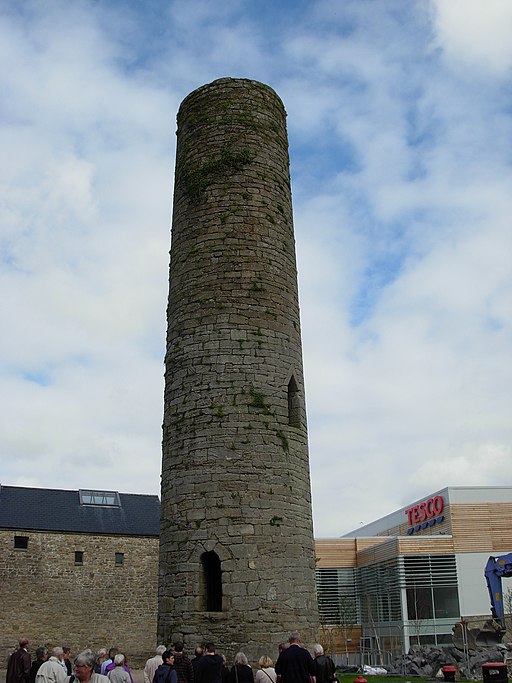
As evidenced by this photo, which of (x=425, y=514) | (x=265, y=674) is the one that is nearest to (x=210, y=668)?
(x=265, y=674)

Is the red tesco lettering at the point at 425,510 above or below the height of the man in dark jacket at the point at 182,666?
above

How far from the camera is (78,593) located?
27.6 metres

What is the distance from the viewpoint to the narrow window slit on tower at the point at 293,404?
12.1 metres

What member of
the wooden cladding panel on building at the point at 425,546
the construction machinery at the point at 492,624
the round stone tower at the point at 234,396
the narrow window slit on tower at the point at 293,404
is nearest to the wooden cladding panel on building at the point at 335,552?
the wooden cladding panel on building at the point at 425,546

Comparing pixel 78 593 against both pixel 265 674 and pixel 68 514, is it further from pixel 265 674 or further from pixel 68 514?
pixel 265 674

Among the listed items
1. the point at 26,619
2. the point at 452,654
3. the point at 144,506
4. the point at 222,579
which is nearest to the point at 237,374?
the point at 222,579

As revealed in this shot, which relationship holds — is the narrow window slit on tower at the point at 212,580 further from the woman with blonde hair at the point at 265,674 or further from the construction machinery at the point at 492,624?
the construction machinery at the point at 492,624

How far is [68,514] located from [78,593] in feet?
11.2

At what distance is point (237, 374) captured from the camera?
11766mm

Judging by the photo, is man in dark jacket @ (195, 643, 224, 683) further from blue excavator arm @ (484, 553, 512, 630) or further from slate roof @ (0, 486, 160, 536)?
slate roof @ (0, 486, 160, 536)

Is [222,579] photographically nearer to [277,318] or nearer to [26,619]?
[277,318]

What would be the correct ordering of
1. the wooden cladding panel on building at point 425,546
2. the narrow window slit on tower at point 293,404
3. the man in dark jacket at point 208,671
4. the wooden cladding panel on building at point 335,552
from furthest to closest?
1. the wooden cladding panel on building at point 335,552
2. the wooden cladding panel on building at point 425,546
3. the narrow window slit on tower at point 293,404
4. the man in dark jacket at point 208,671

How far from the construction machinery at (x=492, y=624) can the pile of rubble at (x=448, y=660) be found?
1.00 meters

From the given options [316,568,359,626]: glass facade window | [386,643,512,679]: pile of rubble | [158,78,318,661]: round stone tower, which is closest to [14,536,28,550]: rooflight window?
[316,568,359,626]: glass facade window
